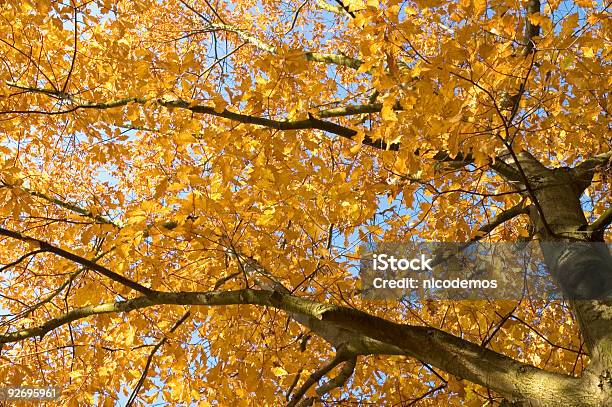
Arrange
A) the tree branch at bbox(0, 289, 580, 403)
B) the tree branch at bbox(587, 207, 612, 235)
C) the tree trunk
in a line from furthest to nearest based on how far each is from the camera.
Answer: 1. the tree branch at bbox(587, 207, 612, 235)
2. the tree trunk
3. the tree branch at bbox(0, 289, 580, 403)

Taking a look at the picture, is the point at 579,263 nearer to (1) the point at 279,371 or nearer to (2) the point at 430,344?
(2) the point at 430,344

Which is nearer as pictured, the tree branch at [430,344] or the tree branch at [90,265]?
the tree branch at [430,344]

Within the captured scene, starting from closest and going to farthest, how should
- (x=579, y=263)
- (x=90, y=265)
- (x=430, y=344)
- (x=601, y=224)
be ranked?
(x=430, y=344) < (x=90, y=265) < (x=579, y=263) < (x=601, y=224)

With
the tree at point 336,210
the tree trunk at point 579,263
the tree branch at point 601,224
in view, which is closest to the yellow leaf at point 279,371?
the tree at point 336,210

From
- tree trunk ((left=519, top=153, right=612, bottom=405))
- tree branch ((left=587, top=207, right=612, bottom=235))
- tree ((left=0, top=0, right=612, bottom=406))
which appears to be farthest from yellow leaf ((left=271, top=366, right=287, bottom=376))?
tree branch ((left=587, top=207, right=612, bottom=235))

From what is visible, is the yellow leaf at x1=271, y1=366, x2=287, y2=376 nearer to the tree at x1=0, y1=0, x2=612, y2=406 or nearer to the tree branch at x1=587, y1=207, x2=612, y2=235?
the tree at x1=0, y1=0, x2=612, y2=406

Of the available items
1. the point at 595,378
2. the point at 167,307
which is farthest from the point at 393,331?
the point at 167,307

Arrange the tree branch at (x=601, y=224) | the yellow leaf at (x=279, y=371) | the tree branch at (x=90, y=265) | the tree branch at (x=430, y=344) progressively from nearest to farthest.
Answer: the tree branch at (x=430, y=344) < the tree branch at (x=90, y=265) < the tree branch at (x=601, y=224) < the yellow leaf at (x=279, y=371)

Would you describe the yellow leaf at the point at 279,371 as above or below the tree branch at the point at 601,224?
below

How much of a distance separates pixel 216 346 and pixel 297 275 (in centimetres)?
90

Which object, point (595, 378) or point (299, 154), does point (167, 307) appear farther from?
point (595, 378)

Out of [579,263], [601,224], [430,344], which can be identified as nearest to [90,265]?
[430,344]

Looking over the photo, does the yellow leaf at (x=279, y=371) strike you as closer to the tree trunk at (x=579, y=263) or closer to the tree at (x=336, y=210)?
the tree at (x=336, y=210)

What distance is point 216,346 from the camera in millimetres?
3938
